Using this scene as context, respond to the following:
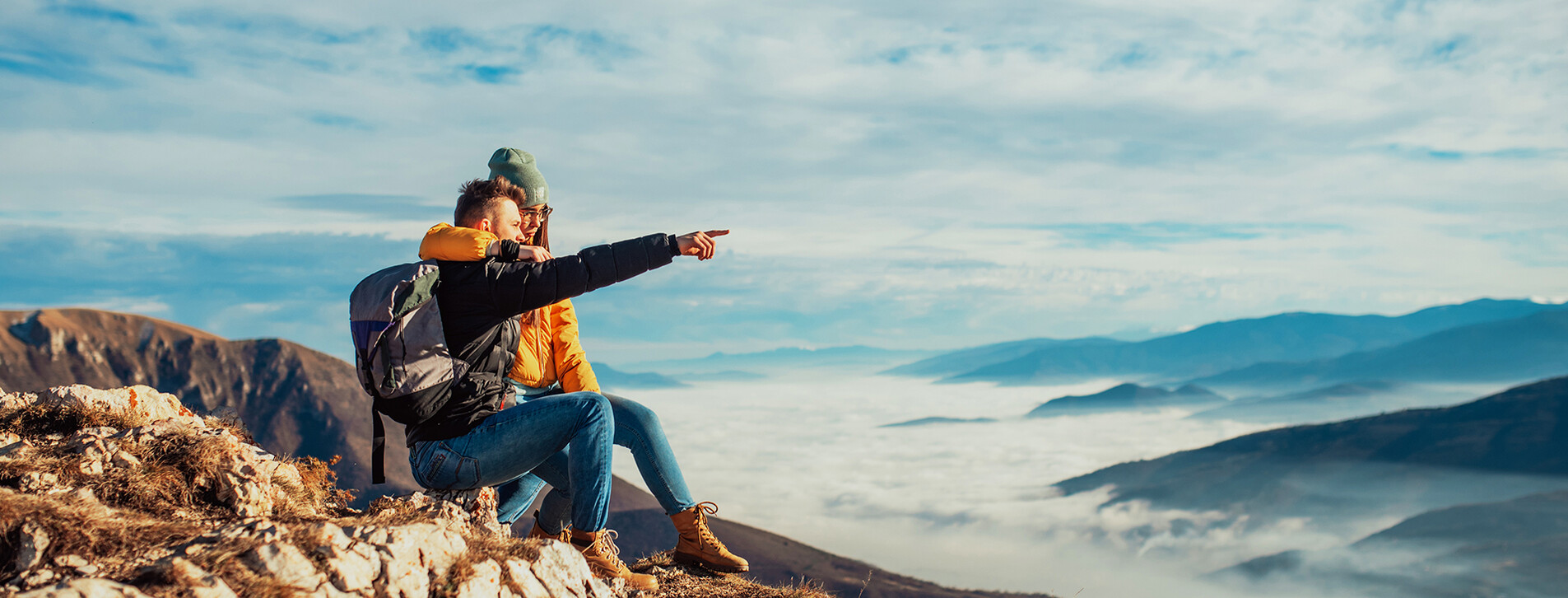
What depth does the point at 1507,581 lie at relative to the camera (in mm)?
181250

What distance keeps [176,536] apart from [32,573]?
64cm

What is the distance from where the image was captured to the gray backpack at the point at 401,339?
4888mm

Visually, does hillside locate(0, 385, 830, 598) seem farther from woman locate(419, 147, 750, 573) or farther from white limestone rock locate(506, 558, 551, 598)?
woman locate(419, 147, 750, 573)

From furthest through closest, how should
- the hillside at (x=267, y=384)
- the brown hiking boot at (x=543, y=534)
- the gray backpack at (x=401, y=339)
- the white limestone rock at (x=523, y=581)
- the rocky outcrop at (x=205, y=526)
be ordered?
the hillside at (x=267, y=384)
the brown hiking boot at (x=543, y=534)
the white limestone rock at (x=523, y=581)
the gray backpack at (x=401, y=339)
the rocky outcrop at (x=205, y=526)

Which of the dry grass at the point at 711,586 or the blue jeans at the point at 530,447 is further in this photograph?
the dry grass at the point at 711,586

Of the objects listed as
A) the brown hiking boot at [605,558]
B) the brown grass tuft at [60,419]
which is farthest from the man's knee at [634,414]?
the brown grass tuft at [60,419]

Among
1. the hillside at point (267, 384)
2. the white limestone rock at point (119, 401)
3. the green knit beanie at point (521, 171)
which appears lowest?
the hillside at point (267, 384)

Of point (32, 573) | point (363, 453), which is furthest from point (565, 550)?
point (363, 453)

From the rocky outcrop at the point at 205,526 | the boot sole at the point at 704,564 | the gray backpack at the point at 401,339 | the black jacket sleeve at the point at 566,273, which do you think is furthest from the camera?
the boot sole at the point at 704,564

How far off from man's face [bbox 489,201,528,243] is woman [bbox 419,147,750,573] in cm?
15

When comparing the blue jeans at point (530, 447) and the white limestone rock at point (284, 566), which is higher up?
the blue jeans at point (530, 447)

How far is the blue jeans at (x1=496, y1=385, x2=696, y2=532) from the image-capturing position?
6117 millimetres

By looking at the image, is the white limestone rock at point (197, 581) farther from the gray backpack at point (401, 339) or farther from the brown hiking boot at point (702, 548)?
the brown hiking boot at point (702, 548)

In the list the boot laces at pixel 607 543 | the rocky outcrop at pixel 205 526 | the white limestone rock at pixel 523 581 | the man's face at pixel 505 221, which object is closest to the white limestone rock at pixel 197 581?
the rocky outcrop at pixel 205 526
